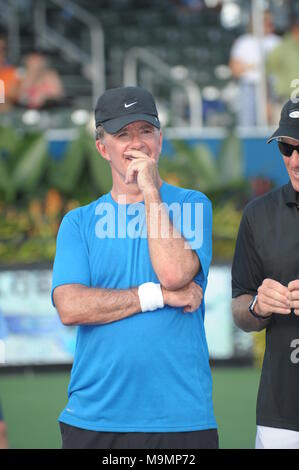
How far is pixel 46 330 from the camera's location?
9047mm

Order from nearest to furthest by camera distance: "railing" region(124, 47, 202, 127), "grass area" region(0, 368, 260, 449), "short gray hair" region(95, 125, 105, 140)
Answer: "short gray hair" region(95, 125, 105, 140) < "grass area" region(0, 368, 260, 449) < "railing" region(124, 47, 202, 127)

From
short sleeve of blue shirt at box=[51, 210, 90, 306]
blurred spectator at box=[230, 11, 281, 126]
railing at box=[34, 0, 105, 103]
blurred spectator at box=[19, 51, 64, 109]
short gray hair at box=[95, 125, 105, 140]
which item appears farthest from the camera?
railing at box=[34, 0, 105, 103]

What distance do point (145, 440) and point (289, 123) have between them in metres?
1.20

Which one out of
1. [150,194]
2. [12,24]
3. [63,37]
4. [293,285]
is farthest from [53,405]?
[63,37]

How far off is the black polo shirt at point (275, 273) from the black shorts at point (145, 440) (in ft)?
0.87

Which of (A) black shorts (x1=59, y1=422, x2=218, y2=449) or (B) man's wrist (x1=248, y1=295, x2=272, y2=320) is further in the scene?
(B) man's wrist (x1=248, y1=295, x2=272, y2=320)

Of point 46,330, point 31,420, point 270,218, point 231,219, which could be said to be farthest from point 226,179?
point 270,218

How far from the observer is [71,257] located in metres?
3.60

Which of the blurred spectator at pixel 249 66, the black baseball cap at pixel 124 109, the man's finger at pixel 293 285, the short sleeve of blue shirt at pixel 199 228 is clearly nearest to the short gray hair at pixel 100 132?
the black baseball cap at pixel 124 109

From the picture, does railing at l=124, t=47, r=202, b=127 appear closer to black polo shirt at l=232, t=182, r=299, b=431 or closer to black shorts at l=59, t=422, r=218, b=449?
black polo shirt at l=232, t=182, r=299, b=431

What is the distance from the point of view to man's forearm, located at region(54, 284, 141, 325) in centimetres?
344

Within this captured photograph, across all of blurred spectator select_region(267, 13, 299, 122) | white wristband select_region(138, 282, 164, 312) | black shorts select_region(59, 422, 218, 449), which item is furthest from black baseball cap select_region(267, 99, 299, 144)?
blurred spectator select_region(267, 13, 299, 122)

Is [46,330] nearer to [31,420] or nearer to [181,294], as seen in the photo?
[31,420]

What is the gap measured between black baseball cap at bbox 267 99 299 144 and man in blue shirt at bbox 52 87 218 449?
16.5 inches
